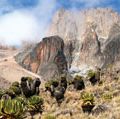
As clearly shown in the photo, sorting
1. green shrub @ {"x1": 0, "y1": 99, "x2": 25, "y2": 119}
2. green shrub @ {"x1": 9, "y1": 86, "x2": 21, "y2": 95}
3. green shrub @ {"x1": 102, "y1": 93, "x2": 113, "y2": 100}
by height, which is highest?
green shrub @ {"x1": 0, "y1": 99, "x2": 25, "y2": 119}

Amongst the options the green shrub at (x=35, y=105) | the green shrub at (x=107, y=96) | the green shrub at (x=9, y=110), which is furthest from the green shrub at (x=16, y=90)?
the green shrub at (x=9, y=110)

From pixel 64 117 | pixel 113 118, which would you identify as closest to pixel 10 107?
pixel 113 118

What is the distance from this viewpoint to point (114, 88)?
7562cm

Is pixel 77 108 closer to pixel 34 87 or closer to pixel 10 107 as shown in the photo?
pixel 10 107

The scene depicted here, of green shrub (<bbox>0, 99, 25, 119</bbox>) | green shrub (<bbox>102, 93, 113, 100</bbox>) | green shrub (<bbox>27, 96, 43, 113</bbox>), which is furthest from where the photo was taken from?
green shrub (<bbox>27, 96, 43, 113</bbox>)

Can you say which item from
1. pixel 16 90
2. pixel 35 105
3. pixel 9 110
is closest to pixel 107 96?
pixel 35 105

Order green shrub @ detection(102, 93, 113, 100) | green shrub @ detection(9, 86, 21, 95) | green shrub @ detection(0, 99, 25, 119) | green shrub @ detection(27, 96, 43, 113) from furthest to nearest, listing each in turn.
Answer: green shrub @ detection(9, 86, 21, 95), green shrub @ detection(27, 96, 43, 113), green shrub @ detection(102, 93, 113, 100), green shrub @ detection(0, 99, 25, 119)

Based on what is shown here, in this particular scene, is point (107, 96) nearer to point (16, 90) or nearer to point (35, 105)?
point (35, 105)

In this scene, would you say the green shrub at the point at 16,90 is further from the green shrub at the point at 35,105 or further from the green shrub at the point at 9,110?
the green shrub at the point at 9,110

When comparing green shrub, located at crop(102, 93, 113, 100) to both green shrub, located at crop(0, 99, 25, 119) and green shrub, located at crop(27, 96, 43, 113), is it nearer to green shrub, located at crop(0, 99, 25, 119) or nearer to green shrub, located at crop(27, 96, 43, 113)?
green shrub, located at crop(27, 96, 43, 113)

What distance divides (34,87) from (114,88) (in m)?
29.5

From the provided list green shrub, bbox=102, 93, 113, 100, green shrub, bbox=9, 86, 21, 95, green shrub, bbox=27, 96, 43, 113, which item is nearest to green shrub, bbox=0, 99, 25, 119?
green shrub, bbox=102, 93, 113, 100

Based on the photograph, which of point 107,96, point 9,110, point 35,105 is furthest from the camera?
point 35,105

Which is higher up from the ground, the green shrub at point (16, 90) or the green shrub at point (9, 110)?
the green shrub at point (9, 110)
